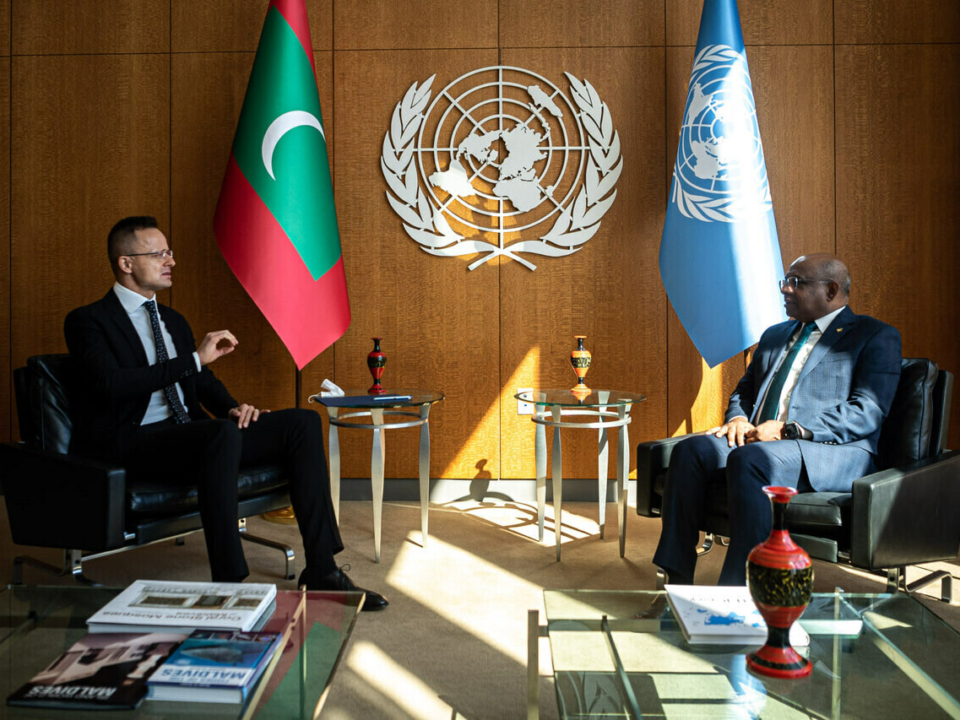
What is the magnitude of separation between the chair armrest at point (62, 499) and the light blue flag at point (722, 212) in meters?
2.56

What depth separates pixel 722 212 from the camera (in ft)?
12.1

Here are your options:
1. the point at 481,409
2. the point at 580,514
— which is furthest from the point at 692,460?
the point at 481,409

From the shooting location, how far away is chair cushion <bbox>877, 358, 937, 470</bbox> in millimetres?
2529

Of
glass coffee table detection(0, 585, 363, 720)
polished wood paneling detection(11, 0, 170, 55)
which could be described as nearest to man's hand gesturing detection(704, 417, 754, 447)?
glass coffee table detection(0, 585, 363, 720)

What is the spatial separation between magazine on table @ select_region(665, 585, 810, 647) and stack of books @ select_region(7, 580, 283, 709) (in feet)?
2.74

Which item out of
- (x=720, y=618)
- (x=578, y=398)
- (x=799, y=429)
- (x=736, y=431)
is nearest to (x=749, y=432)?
(x=736, y=431)

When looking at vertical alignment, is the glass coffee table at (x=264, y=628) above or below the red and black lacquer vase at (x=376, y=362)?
below

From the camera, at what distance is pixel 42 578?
3.04 m

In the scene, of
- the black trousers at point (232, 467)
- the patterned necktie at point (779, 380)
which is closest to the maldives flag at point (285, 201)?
the black trousers at point (232, 467)

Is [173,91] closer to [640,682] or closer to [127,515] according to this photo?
[127,515]

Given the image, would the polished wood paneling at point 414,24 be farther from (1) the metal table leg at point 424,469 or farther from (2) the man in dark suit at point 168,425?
(1) the metal table leg at point 424,469

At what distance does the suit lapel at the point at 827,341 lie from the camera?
2709 millimetres

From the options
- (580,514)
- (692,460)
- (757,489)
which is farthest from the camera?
(580,514)

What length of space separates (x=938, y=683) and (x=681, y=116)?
3.20 meters
